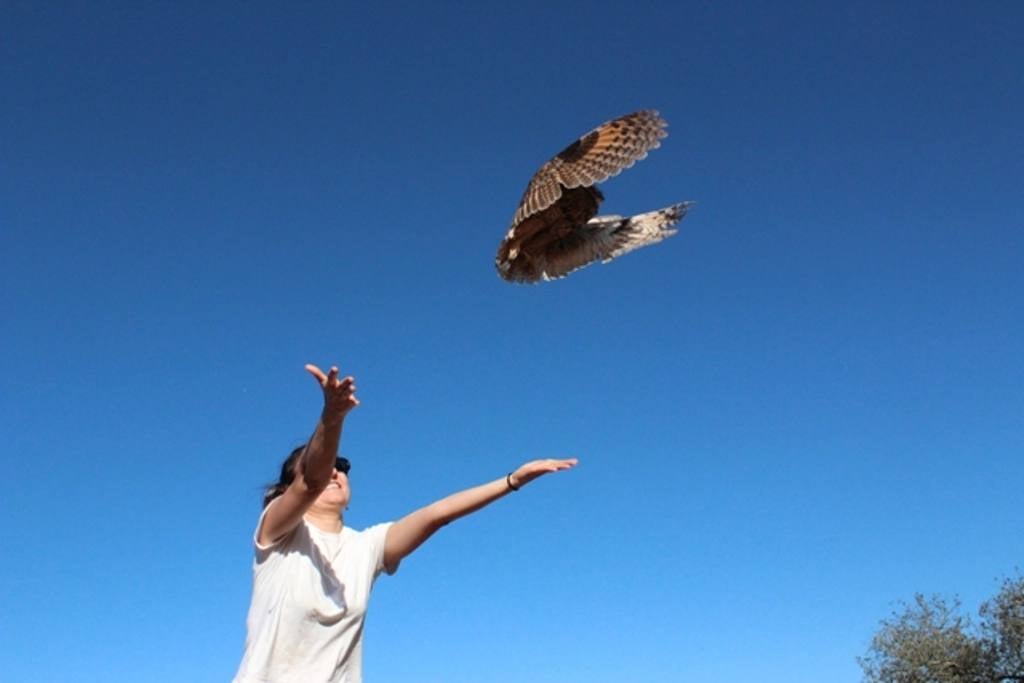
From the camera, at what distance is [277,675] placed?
4969mm

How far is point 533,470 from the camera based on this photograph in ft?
18.9

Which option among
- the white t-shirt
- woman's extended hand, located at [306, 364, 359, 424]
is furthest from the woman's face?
woman's extended hand, located at [306, 364, 359, 424]

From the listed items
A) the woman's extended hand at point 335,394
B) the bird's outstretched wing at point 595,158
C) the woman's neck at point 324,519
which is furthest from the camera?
the bird's outstretched wing at point 595,158

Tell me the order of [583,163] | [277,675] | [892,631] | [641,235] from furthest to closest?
[892,631] → [641,235] → [583,163] → [277,675]

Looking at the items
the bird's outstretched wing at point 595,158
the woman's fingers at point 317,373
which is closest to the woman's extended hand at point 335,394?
the woman's fingers at point 317,373

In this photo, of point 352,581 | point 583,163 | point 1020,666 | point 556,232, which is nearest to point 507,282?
point 556,232

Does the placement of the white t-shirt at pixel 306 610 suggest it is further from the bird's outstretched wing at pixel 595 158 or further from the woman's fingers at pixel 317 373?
the bird's outstretched wing at pixel 595 158

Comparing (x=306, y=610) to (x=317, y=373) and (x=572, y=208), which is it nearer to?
(x=317, y=373)

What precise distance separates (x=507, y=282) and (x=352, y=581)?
4.21 metres

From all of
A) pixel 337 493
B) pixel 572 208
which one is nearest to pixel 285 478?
pixel 337 493

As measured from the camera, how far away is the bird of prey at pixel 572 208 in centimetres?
889

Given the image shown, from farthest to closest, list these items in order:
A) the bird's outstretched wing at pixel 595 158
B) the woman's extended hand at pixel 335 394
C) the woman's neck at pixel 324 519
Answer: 1. the bird's outstretched wing at pixel 595 158
2. the woman's neck at pixel 324 519
3. the woman's extended hand at pixel 335 394

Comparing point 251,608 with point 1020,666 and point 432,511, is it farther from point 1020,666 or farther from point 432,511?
point 1020,666

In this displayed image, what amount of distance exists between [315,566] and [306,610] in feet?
0.73
